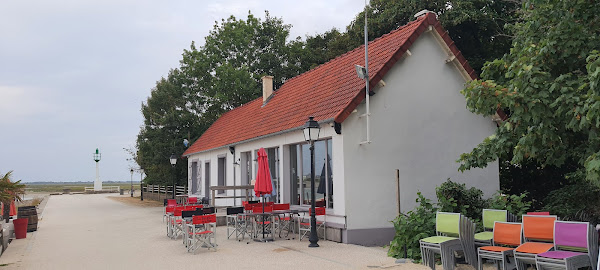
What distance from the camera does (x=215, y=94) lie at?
33.2m

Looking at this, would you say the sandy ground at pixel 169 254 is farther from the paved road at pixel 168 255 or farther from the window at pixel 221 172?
the window at pixel 221 172

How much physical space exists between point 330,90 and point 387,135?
2865 mm

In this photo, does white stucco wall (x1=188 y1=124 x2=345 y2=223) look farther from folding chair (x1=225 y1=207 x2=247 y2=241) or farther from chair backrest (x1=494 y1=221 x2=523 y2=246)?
chair backrest (x1=494 y1=221 x2=523 y2=246)

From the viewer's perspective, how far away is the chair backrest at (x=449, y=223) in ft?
28.2

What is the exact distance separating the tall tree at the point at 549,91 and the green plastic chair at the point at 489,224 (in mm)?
1030

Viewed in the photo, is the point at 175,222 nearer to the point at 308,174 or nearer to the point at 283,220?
the point at 283,220

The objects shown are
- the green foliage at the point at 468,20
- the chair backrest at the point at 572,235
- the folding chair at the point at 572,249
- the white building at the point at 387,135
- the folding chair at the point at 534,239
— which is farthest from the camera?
the green foliage at the point at 468,20

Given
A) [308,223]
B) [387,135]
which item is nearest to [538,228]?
[387,135]

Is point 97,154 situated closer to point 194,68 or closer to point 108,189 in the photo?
point 108,189

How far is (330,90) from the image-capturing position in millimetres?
14969

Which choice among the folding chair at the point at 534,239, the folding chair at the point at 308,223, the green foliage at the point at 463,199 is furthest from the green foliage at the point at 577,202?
the folding chair at the point at 308,223

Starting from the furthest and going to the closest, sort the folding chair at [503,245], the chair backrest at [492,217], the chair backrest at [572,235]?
the chair backrest at [492,217] < the folding chair at [503,245] < the chair backrest at [572,235]

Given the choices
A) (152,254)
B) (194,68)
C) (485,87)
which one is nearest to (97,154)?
(194,68)

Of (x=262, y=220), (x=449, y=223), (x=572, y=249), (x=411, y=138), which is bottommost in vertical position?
(x=262, y=220)
